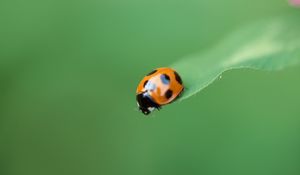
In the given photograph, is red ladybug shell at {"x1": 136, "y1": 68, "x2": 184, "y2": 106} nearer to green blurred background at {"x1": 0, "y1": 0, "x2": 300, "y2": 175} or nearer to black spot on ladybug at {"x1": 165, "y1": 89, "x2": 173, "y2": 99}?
black spot on ladybug at {"x1": 165, "y1": 89, "x2": 173, "y2": 99}

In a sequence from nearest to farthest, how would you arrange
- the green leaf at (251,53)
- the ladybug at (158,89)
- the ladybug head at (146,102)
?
the green leaf at (251,53) → the ladybug at (158,89) → the ladybug head at (146,102)

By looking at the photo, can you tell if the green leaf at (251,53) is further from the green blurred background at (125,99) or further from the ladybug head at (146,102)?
the green blurred background at (125,99)

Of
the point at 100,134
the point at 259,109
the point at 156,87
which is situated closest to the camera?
the point at 156,87

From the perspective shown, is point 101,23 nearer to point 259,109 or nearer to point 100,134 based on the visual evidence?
point 100,134

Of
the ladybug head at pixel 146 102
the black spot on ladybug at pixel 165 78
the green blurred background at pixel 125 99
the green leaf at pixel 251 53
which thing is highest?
the green blurred background at pixel 125 99

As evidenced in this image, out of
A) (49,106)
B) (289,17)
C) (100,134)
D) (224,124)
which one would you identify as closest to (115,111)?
(100,134)

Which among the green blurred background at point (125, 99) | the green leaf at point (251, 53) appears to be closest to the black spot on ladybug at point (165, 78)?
the green leaf at point (251, 53)

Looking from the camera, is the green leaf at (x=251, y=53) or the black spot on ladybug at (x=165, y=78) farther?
the black spot on ladybug at (x=165, y=78)

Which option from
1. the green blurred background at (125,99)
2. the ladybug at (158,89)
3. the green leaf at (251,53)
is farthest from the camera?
the green blurred background at (125,99)
